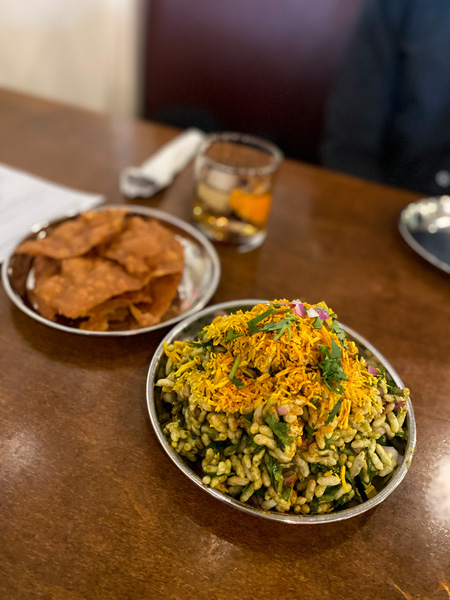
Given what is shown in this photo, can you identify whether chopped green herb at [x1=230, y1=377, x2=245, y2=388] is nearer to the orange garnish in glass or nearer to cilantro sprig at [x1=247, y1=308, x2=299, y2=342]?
cilantro sprig at [x1=247, y1=308, x2=299, y2=342]

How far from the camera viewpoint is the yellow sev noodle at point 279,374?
641mm

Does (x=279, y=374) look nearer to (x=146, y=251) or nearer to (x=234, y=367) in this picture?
(x=234, y=367)

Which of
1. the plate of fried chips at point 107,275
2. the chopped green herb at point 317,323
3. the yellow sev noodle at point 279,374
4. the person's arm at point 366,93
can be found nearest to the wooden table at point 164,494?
the plate of fried chips at point 107,275

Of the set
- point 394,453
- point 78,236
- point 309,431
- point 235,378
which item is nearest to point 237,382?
point 235,378

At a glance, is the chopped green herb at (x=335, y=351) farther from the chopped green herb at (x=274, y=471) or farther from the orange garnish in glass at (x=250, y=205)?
the orange garnish in glass at (x=250, y=205)

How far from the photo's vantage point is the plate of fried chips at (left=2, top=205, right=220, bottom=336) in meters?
0.89

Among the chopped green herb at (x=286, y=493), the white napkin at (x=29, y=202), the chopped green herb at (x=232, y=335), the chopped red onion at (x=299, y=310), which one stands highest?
the chopped red onion at (x=299, y=310)

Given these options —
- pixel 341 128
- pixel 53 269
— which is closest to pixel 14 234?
pixel 53 269

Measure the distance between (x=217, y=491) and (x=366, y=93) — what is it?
1.96m

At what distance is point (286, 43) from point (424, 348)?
6.69 ft

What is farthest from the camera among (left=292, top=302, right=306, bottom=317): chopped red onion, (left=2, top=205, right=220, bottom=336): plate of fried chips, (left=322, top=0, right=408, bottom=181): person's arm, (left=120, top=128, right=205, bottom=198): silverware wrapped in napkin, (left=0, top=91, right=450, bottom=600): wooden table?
(left=322, top=0, right=408, bottom=181): person's arm

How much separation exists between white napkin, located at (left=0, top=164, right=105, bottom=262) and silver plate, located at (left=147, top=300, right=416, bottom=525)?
1.59ft

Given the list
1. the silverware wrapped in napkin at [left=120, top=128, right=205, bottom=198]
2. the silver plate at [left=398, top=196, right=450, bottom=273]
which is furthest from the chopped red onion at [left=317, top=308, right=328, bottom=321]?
the silverware wrapped in napkin at [left=120, top=128, right=205, bottom=198]

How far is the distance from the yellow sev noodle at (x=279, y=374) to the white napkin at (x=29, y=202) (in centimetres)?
63
